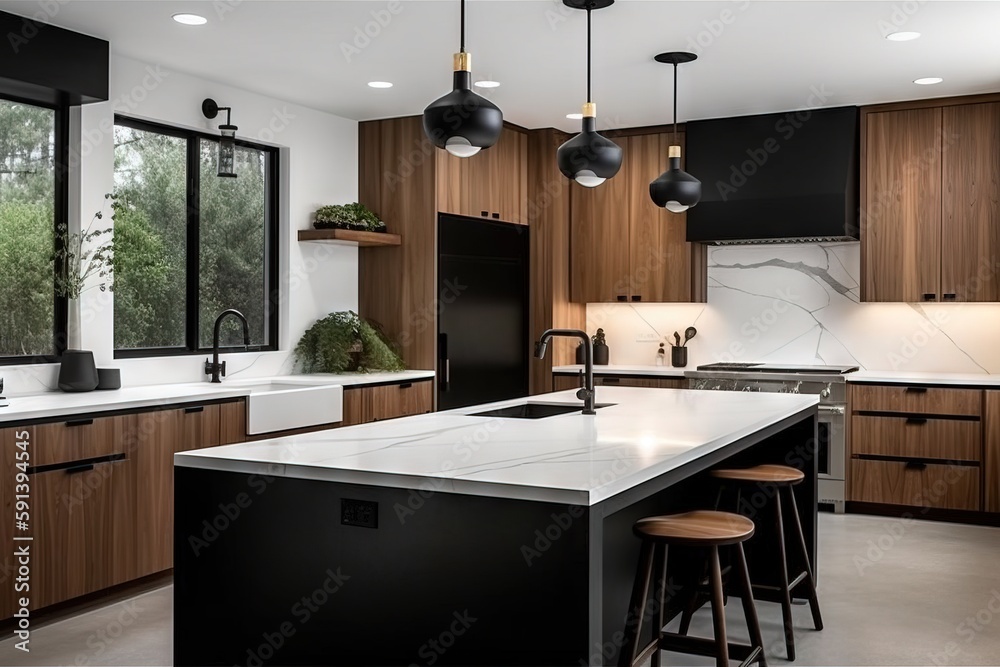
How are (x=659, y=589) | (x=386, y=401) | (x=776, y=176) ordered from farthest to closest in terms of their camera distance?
1. (x=776, y=176)
2. (x=386, y=401)
3. (x=659, y=589)

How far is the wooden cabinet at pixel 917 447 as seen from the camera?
5707 millimetres

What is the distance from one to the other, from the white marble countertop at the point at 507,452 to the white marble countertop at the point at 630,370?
8.80ft

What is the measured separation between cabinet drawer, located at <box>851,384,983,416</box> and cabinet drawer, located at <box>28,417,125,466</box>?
4.17 meters

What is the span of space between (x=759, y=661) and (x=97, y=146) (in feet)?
12.3

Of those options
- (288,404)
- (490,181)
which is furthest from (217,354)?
(490,181)

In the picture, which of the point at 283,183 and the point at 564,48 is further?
the point at 283,183

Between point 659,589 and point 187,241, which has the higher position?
point 187,241

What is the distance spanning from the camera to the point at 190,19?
4.27 meters

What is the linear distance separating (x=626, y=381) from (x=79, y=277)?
352 centimetres

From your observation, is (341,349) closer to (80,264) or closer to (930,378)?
(80,264)

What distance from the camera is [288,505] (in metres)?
2.61

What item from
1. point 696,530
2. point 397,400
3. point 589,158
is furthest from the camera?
point 397,400

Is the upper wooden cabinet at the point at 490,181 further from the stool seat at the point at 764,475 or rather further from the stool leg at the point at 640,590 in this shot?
the stool leg at the point at 640,590

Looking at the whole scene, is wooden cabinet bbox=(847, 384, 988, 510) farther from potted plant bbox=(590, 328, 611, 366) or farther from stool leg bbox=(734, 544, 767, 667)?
stool leg bbox=(734, 544, 767, 667)
